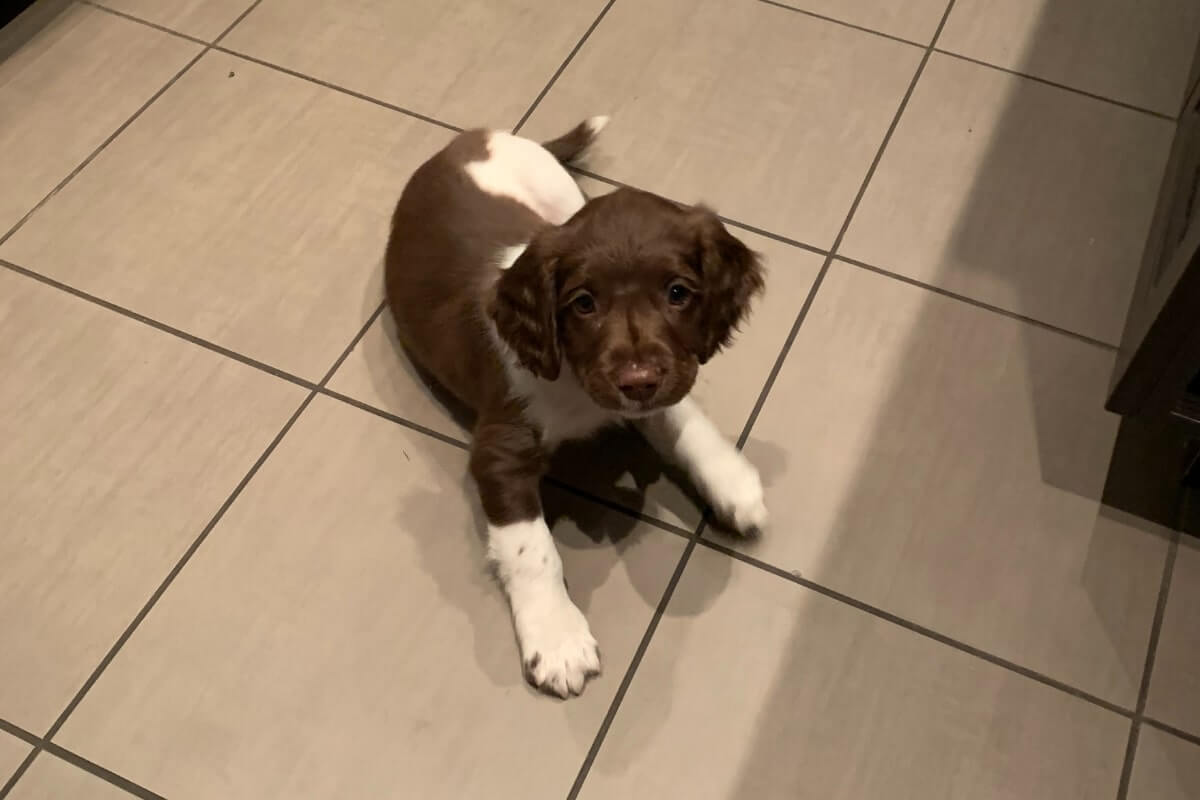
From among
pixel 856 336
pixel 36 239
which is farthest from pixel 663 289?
pixel 36 239

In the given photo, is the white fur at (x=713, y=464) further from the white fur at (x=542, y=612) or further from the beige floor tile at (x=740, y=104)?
the beige floor tile at (x=740, y=104)

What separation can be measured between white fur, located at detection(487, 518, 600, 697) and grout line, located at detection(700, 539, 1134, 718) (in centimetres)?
24

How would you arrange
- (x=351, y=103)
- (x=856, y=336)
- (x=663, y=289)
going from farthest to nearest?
(x=351, y=103)
(x=856, y=336)
(x=663, y=289)

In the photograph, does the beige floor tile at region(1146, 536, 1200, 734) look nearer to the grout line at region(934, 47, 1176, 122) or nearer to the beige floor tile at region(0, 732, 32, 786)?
the grout line at region(934, 47, 1176, 122)

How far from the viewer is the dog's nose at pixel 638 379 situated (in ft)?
3.95

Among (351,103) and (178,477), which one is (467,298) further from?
(351,103)

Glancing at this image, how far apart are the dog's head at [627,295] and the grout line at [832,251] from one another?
0.39 metres

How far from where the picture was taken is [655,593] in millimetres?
1519

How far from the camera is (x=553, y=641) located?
1423mm

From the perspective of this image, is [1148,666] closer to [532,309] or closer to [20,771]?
[532,309]

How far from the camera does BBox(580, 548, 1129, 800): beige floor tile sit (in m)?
1.38

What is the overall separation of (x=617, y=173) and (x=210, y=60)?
0.90 metres

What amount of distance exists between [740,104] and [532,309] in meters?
0.99

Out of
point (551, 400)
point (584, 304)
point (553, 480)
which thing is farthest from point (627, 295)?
point (553, 480)
